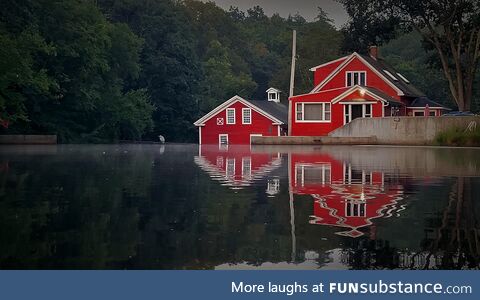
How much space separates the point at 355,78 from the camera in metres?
69.9

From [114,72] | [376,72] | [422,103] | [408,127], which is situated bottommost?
[408,127]

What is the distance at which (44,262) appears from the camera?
7.47m

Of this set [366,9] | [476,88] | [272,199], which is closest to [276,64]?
[476,88]

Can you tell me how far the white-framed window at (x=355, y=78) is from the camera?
69.8m

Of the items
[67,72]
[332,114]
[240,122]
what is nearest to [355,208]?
[332,114]

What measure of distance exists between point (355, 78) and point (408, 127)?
19.6 m

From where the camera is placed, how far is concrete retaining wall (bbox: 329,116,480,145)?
49.2 metres

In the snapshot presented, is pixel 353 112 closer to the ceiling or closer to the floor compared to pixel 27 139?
closer to the ceiling

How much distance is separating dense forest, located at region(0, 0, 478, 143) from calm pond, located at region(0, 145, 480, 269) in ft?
164

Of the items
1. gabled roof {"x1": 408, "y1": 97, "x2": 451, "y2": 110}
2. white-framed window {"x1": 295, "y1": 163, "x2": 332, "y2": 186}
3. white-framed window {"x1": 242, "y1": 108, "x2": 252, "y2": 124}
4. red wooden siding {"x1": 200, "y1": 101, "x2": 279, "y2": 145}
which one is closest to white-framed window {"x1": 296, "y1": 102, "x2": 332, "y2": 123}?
red wooden siding {"x1": 200, "y1": 101, "x2": 279, "y2": 145}

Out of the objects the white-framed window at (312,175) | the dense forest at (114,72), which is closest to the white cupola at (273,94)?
the dense forest at (114,72)

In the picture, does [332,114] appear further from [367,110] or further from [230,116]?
[230,116]

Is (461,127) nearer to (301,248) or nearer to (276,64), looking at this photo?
(301,248)

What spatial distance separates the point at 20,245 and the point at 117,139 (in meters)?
81.2
